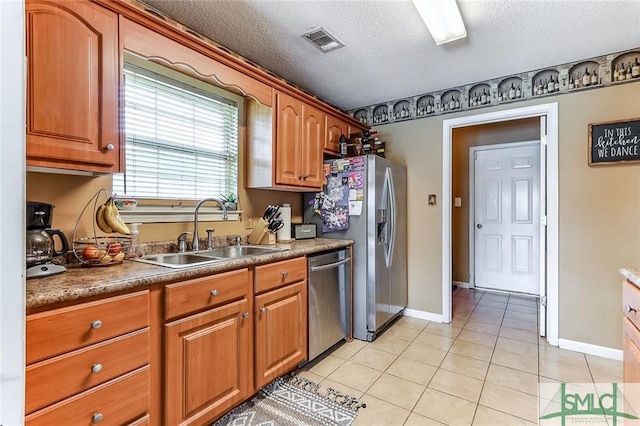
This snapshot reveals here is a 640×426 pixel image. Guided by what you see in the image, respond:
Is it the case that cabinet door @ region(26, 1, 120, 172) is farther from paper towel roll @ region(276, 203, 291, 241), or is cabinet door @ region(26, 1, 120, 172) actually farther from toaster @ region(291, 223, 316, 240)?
toaster @ region(291, 223, 316, 240)

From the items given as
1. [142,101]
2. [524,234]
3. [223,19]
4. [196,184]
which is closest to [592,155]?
[524,234]

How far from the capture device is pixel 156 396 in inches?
52.9

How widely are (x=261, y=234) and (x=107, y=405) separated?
1.46 m

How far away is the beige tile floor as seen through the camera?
1.77 meters

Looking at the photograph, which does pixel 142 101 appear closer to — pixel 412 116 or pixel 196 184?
pixel 196 184

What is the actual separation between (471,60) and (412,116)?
0.90 metres

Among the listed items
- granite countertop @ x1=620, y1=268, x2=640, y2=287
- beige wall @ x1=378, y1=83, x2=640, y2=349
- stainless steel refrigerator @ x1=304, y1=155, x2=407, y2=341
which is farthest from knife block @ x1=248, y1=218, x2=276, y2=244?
beige wall @ x1=378, y1=83, x2=640, y2=349

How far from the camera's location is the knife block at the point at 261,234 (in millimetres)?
2471

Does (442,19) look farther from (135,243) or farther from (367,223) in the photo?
(135,243)

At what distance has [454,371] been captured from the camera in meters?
2.22

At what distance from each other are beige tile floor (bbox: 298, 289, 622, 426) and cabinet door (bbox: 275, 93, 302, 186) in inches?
59.4

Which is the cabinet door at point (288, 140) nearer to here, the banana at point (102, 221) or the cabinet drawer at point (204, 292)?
the cabinet drawer at point (204, 292)

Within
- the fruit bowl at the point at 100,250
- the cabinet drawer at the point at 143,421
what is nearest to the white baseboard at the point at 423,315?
the cabinet drawer at the point at 143,421

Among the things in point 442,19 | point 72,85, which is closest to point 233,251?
point 72,85
